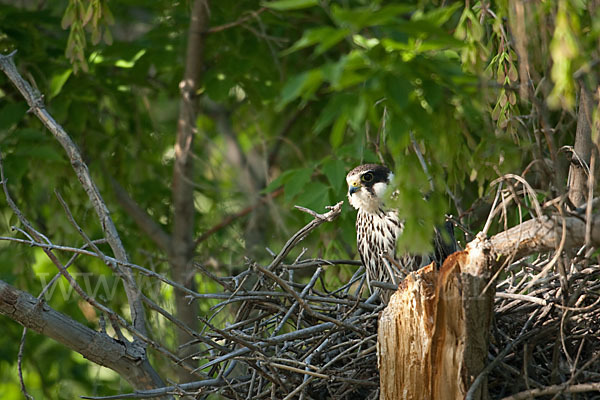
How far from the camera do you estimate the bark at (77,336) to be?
278cm

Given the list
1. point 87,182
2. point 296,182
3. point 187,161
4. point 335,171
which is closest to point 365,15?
point 87,182

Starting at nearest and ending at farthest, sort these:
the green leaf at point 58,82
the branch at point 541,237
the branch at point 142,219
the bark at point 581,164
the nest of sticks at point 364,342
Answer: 1. the branch at point 541,237
2. the nest of sticks at point 364,342
3. the bark at point 581,164
4. the green leaf at point 58,82
5. the branch at point 142,219

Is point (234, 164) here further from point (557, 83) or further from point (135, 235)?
point (557, 83)

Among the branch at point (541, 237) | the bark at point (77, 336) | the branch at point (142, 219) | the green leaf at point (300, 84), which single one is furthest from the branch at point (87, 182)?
the branch at point (142, 219)

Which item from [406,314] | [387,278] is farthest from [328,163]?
[406,314]

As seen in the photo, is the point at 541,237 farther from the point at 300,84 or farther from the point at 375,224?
the point at 375,224

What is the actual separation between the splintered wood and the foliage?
0.87 feet

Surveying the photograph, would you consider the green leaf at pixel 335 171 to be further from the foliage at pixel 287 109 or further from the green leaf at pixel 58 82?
the green leaf at pixel 58 82

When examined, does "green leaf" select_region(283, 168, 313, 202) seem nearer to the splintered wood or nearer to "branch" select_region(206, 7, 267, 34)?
"branch" select_region(206, 7, 267, 34)

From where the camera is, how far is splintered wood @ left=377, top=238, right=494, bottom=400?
7.55 ft

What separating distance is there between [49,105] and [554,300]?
313cm

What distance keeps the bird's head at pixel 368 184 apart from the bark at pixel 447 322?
49.1 inches

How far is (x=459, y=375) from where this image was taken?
92.4 inches

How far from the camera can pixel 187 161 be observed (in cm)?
499
